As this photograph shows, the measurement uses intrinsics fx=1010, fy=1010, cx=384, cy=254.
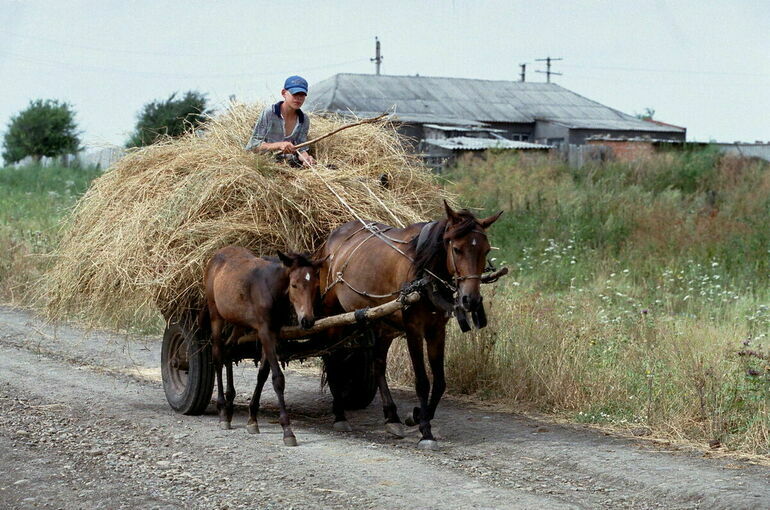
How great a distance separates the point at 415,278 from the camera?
7.09 m

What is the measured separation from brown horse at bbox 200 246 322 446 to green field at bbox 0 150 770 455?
7.15 feet

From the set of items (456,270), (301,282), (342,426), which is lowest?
(342,426)

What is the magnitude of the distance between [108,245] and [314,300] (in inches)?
79.8

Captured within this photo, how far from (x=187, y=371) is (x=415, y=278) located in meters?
2.70

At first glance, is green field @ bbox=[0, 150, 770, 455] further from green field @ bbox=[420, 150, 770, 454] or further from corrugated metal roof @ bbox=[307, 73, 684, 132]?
corrugated metal roof @ bbox=[307, 73, 684, 132]

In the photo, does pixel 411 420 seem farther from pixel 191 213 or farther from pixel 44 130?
pixel 44 130

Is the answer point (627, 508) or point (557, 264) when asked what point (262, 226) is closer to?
point (627, 508)

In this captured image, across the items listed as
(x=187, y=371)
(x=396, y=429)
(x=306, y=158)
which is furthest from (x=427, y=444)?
(x=306, y=158)

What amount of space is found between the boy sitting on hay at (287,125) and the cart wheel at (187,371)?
175cm

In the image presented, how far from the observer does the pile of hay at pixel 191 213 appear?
26.6 ft

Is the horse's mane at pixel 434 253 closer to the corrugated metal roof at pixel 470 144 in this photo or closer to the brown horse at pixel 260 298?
the brown horse at pixel 260 298

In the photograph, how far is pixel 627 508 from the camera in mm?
5609

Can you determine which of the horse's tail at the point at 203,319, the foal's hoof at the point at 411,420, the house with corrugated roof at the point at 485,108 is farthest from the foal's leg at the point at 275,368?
the house with corrugated roof at the point at 485,108

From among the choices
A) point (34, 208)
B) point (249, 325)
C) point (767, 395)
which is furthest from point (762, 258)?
point (34, 208)
